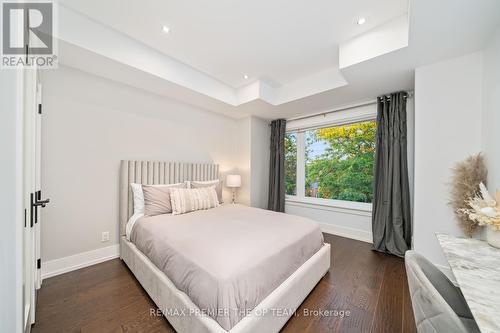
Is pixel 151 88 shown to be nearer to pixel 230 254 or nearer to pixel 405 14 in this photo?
pixel 230 254

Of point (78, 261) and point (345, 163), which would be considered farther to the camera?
point (345, 163)

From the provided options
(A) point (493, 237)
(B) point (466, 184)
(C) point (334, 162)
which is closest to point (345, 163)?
(C) point (334, 162)

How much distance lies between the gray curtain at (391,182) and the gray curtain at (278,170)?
1729 millimetres

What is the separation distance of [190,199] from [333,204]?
2.62 metres

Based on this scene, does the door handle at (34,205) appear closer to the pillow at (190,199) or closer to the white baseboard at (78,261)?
the white baseboard at (78,261)

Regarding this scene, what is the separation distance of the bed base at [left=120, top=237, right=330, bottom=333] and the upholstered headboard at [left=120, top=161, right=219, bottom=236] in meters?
0.73

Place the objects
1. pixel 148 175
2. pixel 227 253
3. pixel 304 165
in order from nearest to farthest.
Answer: pixel 227 253, pixel 148 175, pixel 304 165

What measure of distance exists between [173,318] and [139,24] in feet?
8.82

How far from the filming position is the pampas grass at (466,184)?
1823 millimetres

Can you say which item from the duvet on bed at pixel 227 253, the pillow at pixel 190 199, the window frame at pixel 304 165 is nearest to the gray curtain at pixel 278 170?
the window frame at pixel 304 165

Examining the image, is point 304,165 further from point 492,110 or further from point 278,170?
point 492,110

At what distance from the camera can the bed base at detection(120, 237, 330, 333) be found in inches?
48.3

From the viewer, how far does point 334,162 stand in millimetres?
3859

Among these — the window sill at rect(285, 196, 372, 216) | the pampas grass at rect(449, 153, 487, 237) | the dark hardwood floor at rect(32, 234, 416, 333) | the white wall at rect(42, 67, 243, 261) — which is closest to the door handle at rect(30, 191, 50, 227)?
the white wall at rect(42, 67, 243, 261)
